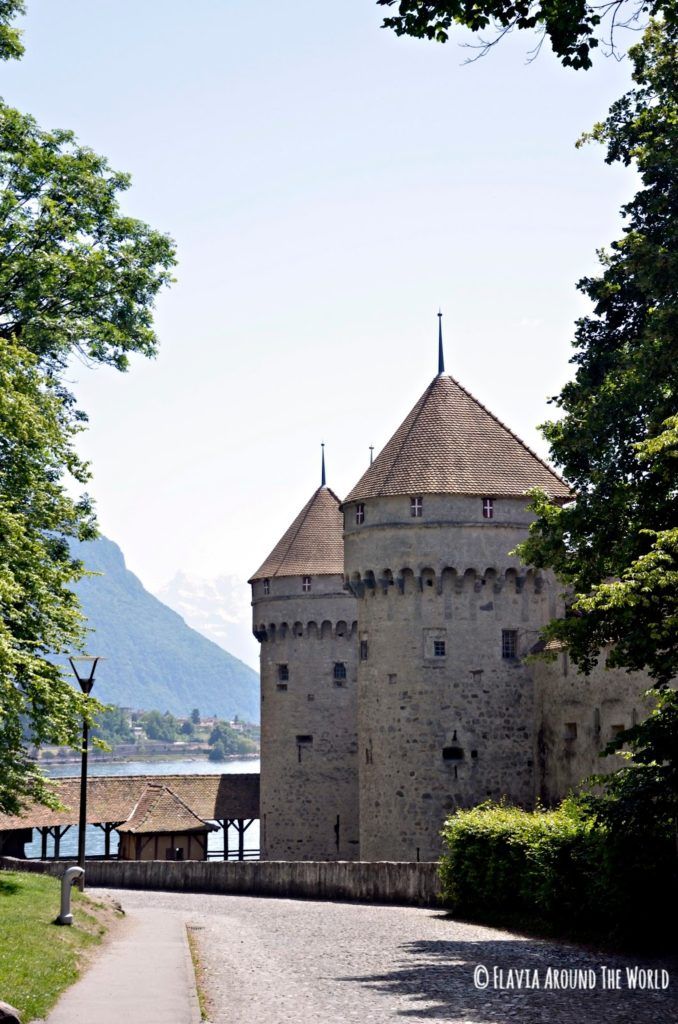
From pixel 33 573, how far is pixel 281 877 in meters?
16.9

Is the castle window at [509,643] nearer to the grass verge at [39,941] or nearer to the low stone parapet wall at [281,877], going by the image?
the low stone parapet wall at [281,877]

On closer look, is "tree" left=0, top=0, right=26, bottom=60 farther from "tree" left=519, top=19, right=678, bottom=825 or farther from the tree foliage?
"tree" left=519, top=19, right=678, bottom=825

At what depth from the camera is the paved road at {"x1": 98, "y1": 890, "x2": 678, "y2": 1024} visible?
15.0 meters

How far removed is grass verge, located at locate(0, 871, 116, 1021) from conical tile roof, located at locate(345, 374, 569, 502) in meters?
16.6

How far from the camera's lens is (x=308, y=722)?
50750 millimetres

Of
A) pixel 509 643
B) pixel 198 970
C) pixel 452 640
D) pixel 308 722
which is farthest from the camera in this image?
pixel 308 722

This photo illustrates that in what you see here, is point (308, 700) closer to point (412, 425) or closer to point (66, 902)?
point (412, 425)

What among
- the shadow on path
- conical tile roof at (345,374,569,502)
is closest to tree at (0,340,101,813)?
the shadow on path

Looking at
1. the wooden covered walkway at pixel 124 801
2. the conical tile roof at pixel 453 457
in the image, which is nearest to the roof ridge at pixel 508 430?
the conical tile roof at pixel 453 457

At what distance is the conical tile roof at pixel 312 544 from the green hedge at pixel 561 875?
2520 centimetres

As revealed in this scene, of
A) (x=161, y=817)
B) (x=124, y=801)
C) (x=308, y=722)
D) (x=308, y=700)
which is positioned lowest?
(x=161, y=817)

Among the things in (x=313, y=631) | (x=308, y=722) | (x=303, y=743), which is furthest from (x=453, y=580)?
(x=303, y=743)

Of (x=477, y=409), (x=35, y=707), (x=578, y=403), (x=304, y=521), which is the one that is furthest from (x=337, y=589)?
(x=35, y=707)

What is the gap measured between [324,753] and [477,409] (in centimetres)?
1488
